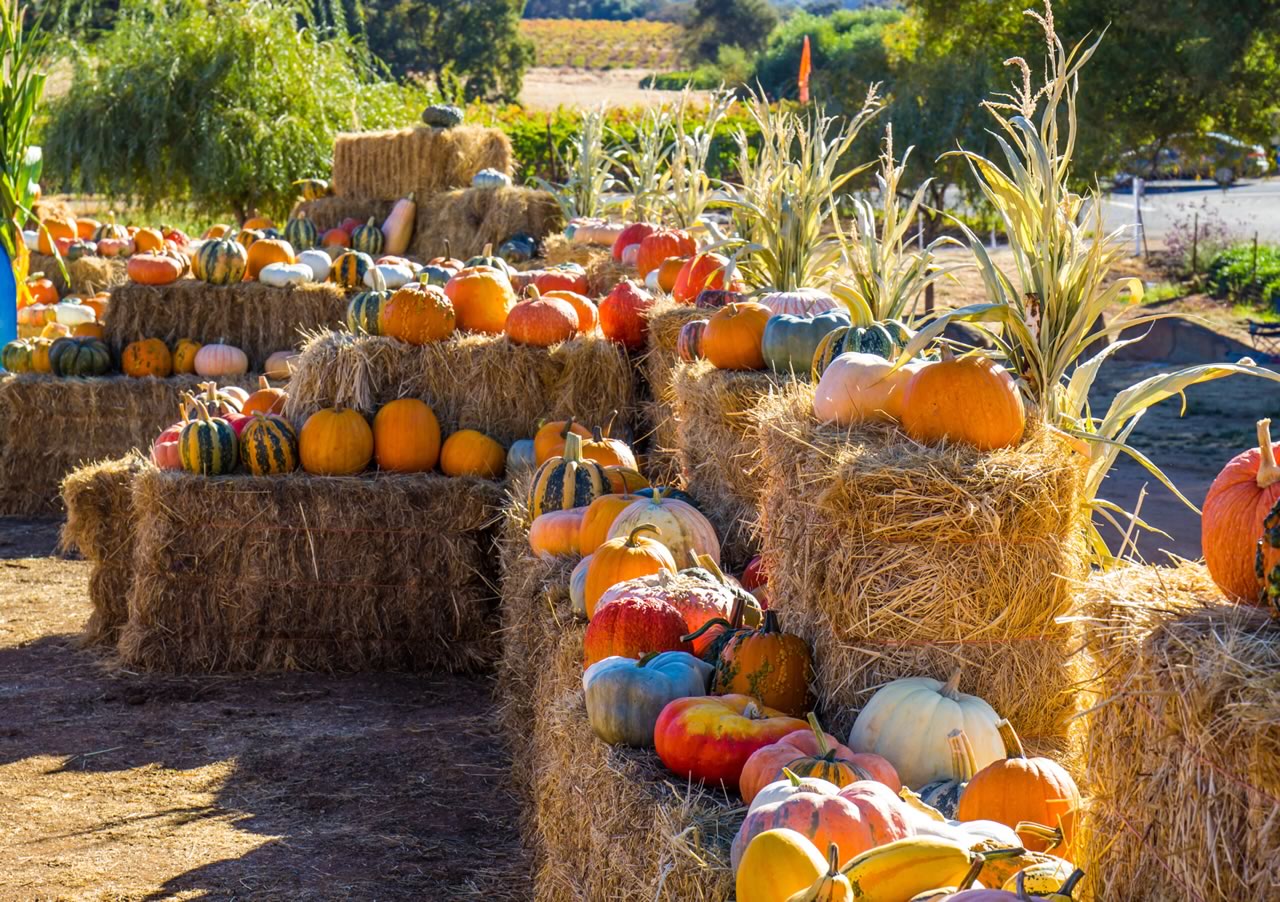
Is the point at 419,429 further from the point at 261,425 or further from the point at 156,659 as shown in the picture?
the point at 156,659

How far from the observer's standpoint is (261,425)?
5609mm

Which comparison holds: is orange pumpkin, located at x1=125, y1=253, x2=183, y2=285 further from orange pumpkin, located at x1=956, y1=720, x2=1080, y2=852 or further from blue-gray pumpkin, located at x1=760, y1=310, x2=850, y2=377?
orange pumpkin, located at x1=956, y1=720, x2=1080, y2=852

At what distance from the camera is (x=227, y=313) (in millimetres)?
9047

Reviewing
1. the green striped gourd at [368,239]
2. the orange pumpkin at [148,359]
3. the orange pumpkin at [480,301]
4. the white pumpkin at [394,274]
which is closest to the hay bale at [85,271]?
the green striped gourd at [368,239]

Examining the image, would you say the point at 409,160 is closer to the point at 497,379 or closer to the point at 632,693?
the point at 497,379

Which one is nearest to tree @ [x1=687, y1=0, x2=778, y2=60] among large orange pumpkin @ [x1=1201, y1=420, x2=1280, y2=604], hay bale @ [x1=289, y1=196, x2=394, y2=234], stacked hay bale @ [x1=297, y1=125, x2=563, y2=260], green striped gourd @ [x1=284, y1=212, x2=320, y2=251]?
stacked hay bale @ [x1=297, y1=125, x2=563, y2=260]

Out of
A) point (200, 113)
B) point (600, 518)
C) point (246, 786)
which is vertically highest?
point (200, 113)

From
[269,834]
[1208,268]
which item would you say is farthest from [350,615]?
[1208,268]

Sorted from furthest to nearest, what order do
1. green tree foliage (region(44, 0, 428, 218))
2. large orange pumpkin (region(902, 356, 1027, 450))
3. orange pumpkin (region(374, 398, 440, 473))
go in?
green tree foliage (region(44, 0, 428, 218))
orange pumpkin (region(374, 398, 440, 473))
large orange pumpkin (region(902, 356, 1027, 450))

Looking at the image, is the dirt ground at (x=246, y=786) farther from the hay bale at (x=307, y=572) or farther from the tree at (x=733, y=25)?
the tree at (x=733, y=25)

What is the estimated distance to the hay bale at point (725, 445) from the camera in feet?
13.5

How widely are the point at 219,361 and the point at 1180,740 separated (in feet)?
26.0

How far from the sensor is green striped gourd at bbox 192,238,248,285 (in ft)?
29.8

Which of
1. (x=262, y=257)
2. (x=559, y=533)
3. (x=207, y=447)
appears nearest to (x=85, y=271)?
(x=262, y=257)
